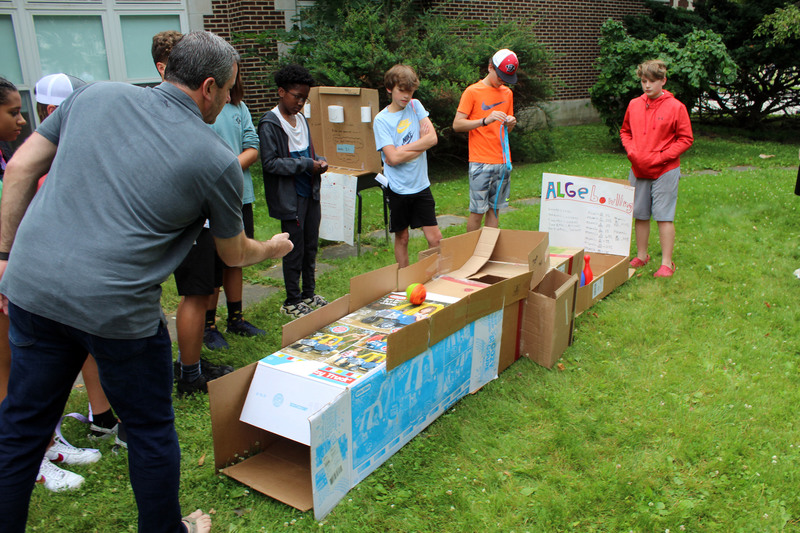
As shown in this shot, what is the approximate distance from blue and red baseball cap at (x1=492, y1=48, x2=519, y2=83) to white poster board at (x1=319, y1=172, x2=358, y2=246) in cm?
172

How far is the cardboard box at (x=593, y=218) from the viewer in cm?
516

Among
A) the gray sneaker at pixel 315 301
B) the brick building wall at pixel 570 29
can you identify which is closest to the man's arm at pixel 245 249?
the gray sneaker at pixel 315 301

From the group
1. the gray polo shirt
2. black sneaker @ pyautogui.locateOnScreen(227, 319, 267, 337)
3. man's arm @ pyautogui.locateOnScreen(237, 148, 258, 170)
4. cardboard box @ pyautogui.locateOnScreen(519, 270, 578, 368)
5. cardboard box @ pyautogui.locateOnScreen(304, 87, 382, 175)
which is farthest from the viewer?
cardboard box @ pyautogui.locateOnScreen(304, 87, 382, 175)

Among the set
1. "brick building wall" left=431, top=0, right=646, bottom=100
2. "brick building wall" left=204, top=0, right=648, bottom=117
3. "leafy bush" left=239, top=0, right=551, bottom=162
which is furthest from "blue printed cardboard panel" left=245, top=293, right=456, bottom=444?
"brick building wall" left=431, top=0, right=646, bottom=100

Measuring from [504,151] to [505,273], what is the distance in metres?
1.56

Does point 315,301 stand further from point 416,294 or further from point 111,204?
point 111,204

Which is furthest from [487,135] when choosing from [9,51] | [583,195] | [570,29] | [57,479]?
[570,29]

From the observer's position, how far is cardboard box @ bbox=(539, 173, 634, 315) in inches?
203

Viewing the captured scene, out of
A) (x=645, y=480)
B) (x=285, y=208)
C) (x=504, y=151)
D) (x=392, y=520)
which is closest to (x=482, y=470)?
(x=392, y=520)

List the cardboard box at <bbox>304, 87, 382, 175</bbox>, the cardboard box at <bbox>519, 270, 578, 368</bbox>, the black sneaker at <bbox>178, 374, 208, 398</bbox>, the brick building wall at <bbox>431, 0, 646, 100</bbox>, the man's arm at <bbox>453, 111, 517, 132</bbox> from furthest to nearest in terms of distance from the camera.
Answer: the brick building wall at <bbox>431, 0, 646, 100</bbox> → the cardboard box at <bbox>304, 87, 382, 175</bbox> → the man's arm at <bbox>453, 111, 517, 132</bbox> → the cardboard box at <bbox>519, 270, 578, 368</bbox> → the black sneaker at <bbox>178, 374, 208, 398</bbox>

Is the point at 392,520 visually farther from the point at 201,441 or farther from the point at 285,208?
the point at 285,208

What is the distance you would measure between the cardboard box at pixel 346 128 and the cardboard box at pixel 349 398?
9.32 ft

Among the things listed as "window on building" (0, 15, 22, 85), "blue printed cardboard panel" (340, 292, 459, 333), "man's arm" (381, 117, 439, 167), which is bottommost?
"blue printed cardboard panel" (340, 292, 459, 333)

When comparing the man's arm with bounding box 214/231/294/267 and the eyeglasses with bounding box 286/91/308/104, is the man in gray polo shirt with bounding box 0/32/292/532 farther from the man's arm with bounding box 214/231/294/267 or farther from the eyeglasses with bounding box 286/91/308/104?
the eyeglasses with bounding box 286/91/308/104
